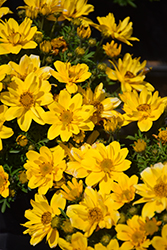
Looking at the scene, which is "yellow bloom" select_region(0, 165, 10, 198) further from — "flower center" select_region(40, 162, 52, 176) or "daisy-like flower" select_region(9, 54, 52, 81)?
"daisy-like flower" select_region(9, 54, 52, 81)

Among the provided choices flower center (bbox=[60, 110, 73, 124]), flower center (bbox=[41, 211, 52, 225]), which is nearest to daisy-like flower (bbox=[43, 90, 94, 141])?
flower center (bbox=[60, 110, 73, 124])

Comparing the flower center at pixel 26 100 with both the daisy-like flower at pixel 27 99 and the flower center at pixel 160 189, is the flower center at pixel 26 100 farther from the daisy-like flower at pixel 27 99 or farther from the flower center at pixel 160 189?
the flower center at pixel 160 189

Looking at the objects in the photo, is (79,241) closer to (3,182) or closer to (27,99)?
(3,182)

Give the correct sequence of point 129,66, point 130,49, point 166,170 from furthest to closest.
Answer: point 130,49 → point 129,66 → point 166,170

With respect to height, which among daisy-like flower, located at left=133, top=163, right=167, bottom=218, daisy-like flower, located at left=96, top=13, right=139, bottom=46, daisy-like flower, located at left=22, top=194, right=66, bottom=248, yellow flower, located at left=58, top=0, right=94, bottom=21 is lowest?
daisy-like flower, located at left=22, top=194, right=66, bottom=248

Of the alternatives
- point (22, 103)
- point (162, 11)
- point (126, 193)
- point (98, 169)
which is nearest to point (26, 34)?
point (22, 103)

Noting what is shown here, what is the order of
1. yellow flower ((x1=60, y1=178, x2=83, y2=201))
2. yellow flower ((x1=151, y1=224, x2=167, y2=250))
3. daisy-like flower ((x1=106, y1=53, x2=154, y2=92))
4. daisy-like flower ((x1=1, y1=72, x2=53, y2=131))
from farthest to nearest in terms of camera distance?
daisy-like flower ((x1=106, y1=53, x2=154, y2=92)) < daisy-like flower ((x1=1, y1=72, x2=53, y2=131)) < yellow flower ((x1=60, y1=178, x2=83, y2=201)) < yellow flower ((x1=151, y1=224, x2=167, y2=250))

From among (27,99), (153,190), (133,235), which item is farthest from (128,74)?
(133,235)

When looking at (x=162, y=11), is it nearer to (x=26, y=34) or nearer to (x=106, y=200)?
(x=26, y=34)
